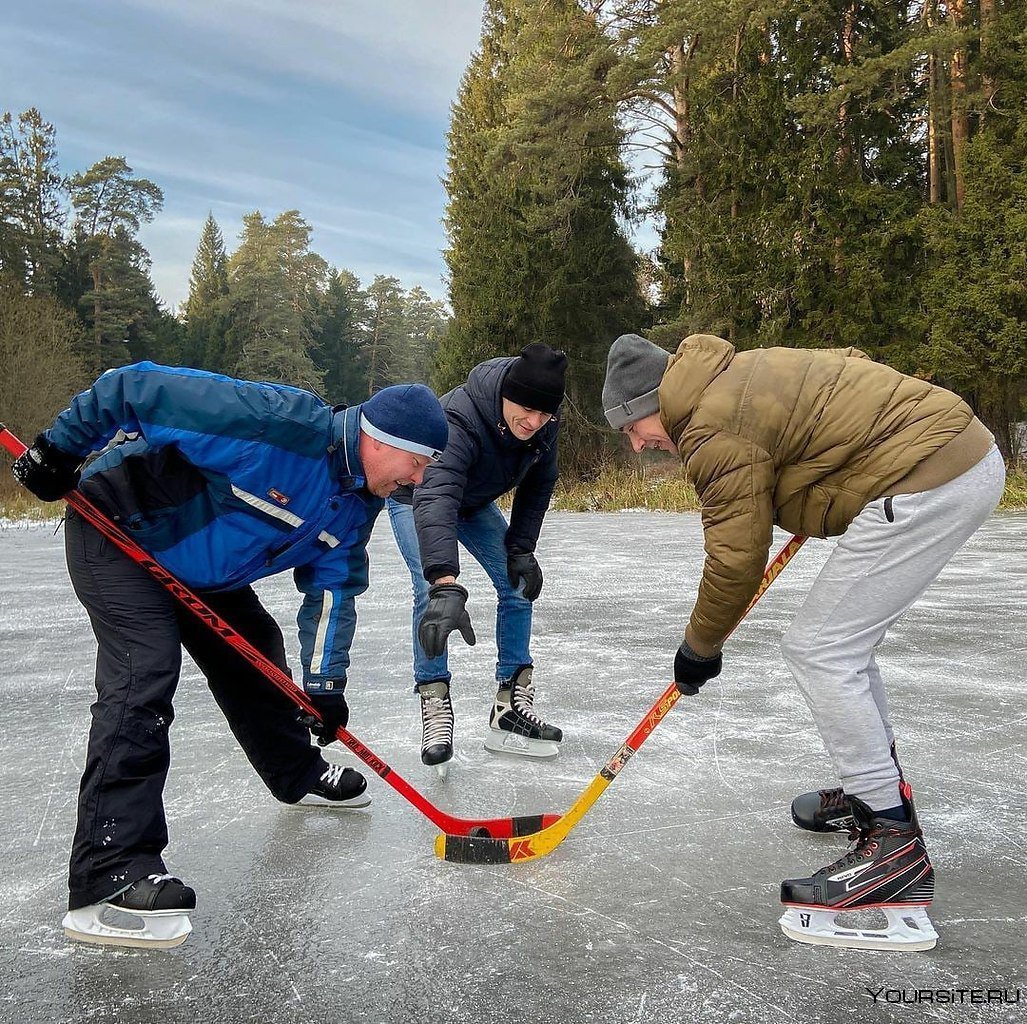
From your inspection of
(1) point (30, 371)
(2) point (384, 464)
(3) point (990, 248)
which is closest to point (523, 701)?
(2) point (384, 464)

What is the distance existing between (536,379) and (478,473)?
1.33 feet

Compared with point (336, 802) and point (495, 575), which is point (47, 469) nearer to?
point (336, 802)

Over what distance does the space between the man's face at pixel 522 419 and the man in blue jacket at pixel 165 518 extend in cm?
77

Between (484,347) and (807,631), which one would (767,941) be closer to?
(807,631)

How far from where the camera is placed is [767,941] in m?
1.90

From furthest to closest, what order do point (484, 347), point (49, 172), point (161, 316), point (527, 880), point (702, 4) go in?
point (161, 316) < point (49, 172) < point (484, 347) < point (702, 4) < point (527, 880)

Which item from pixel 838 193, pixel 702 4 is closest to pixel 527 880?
pixel 838 193

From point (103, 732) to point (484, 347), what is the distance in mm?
17118

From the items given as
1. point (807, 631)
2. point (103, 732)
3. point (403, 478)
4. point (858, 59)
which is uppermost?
point (858, 59)

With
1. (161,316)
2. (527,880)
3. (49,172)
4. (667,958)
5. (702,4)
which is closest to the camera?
(667,958)

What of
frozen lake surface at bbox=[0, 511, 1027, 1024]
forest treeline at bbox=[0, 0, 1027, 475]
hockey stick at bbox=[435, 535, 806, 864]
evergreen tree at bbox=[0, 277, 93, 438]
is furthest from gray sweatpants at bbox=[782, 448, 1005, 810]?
evergreen tree at bbox=[0, 277, 93, 438]

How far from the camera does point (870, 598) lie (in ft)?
6.61

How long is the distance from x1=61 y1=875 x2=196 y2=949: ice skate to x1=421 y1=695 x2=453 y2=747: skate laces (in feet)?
3.51

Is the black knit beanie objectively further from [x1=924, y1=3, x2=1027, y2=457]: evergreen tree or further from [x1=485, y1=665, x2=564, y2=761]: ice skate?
[x1=924, y1=3, x2=1027, y2=457]: evergreen tree
